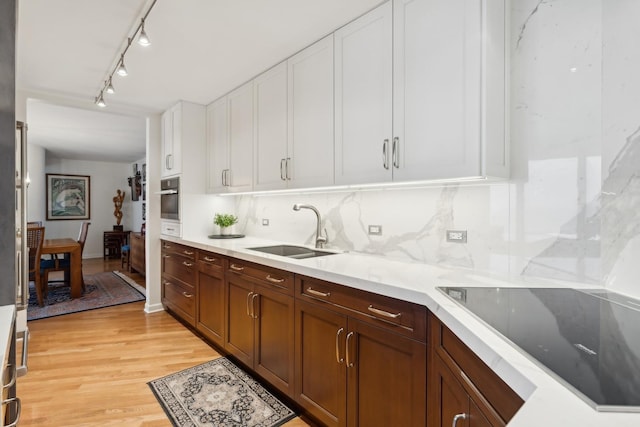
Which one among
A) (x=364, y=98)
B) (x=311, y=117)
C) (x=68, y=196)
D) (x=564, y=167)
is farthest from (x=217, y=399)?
(x=68, y=196)

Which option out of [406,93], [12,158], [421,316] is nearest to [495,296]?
[421,316]

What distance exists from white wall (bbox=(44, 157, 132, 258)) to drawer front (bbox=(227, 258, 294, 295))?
710 cm

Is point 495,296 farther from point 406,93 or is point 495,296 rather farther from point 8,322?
point 8,322

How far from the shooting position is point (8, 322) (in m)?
1.07

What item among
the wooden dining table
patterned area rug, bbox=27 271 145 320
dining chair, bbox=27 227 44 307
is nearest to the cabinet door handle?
patterned area rug, bbox=27 271 145 320

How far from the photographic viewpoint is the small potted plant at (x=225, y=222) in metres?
3.52

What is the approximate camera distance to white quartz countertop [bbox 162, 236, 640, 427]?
0.52m

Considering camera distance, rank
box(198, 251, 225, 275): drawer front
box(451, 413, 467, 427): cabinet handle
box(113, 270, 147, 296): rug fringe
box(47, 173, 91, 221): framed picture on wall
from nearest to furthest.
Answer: box(451, 413, 467, 427): cabinet handle < box(198, 251, 225, 275): drawer front < box(113, 270, 147, 296): rug fringe < box(47, 173, 91, 221): framed picture on wall

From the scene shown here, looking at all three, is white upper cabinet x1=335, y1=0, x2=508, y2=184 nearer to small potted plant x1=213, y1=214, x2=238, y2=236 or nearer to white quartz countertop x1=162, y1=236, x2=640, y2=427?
white quartz countertop x1=162, y1=236, x2=640, y2=427

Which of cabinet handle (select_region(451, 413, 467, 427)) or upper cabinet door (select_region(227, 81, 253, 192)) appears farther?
upper cabinet door (select_region(227, 81, 253, 192))

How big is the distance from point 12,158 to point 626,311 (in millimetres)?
2175

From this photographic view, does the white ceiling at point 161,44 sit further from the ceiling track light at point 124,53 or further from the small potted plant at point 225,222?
the small potted plant at point 225,222

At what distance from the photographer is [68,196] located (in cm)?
765

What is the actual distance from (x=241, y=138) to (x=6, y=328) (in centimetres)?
238
